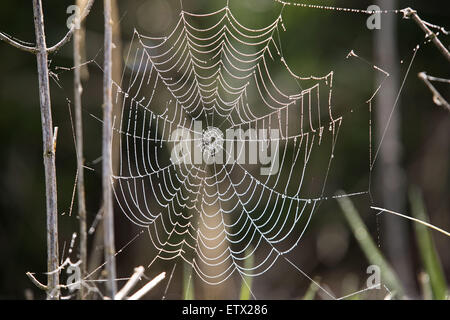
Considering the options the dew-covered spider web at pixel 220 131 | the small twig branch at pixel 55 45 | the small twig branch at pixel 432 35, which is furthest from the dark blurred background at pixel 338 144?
the small twig branch at pixel 55 45

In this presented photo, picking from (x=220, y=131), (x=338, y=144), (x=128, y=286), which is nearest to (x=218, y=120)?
(x=220, y=131)

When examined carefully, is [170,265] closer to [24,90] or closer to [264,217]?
[264,217]

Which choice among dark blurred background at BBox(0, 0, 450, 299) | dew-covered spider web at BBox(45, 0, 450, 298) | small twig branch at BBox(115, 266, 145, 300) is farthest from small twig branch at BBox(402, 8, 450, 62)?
dark blurred background at BBox(0, 0, 450, 299)

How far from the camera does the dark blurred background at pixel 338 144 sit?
518cm

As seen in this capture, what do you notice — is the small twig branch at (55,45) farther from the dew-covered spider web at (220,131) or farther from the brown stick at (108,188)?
the dew-covered spider web at (220,131)

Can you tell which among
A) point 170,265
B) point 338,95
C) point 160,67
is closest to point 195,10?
point 160,67

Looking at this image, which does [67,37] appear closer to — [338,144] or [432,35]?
[432,35]

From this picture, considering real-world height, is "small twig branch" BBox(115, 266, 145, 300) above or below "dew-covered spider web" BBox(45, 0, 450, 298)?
below

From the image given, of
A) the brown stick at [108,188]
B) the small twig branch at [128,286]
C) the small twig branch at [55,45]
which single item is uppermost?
the small twig branch at [55,45]

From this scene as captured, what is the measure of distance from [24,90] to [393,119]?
3372mm

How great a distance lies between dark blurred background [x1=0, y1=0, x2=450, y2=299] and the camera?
5.18 m

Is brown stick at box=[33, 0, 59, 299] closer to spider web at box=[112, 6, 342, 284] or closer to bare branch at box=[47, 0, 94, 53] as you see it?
bare branch at box=[47, 0, 94, 53]

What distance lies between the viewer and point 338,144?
5508mm

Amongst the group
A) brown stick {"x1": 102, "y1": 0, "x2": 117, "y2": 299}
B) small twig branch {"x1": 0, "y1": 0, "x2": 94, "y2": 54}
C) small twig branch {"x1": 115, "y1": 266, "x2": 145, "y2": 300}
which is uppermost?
small twig branch {"x1": 0, "y1": 0, "x2": 94, "y2": 54}
